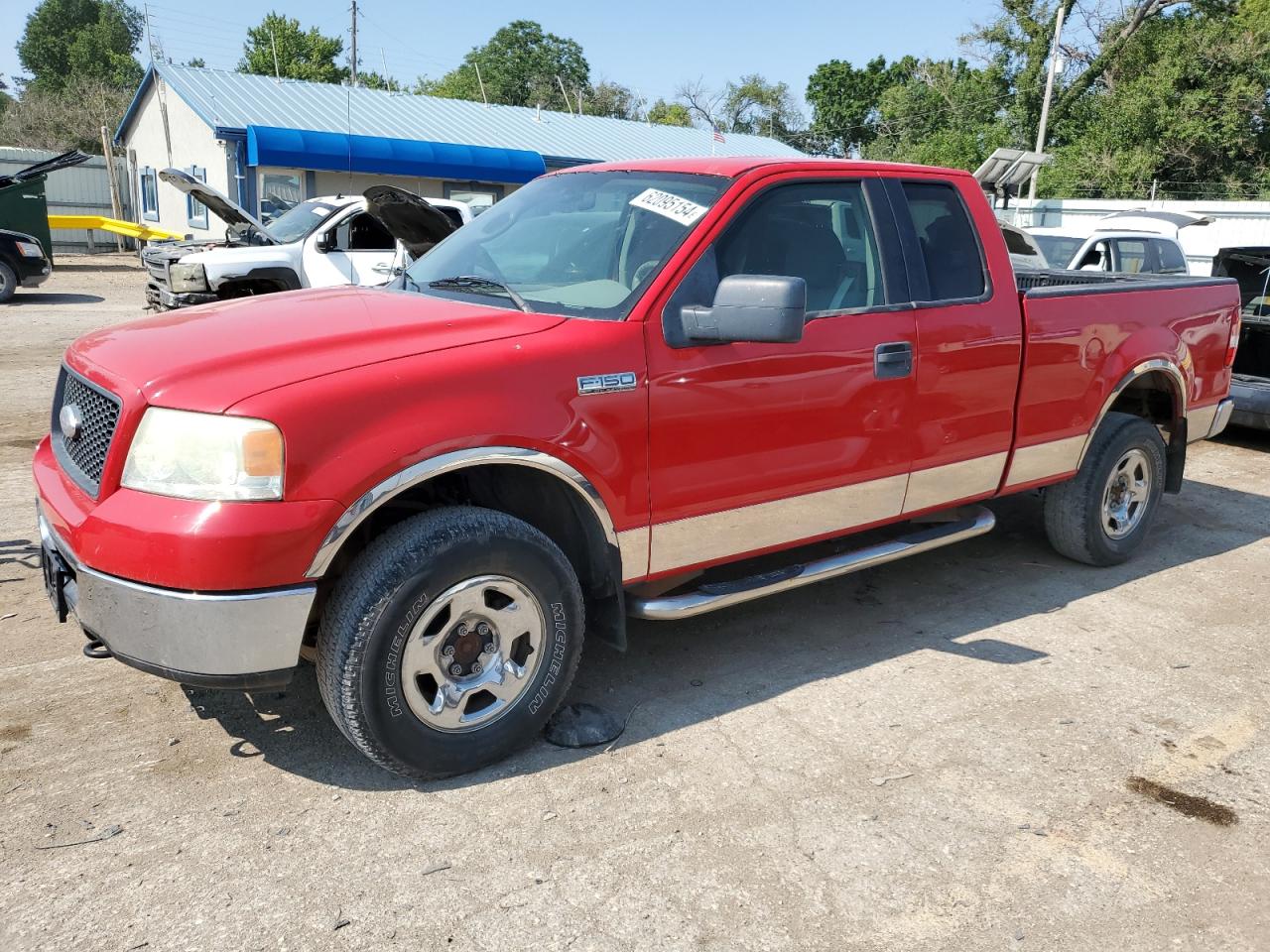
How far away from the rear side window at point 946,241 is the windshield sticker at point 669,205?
111 cm

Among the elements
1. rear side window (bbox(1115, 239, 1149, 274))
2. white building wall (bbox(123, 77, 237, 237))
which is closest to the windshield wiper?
rear side window (bbox(1115, 239, 1149, 274))

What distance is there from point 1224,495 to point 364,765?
6.44 m

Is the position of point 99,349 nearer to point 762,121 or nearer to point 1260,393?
point 1260,393

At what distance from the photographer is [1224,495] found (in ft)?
24.1

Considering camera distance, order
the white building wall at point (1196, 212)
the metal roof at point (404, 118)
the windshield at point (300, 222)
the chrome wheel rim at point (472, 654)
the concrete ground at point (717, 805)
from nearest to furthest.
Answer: the concrete ground at point (717, 805) < the chrome wheel rim at point (472, 654) < the windshield at point (300, 222) < the white building wall at point (1196, 212) < the metal roof at point (404, 118)

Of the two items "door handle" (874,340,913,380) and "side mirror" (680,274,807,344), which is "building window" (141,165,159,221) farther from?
"side mirror" (680,274,807,344)

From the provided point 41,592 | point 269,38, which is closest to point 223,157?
point 41,592

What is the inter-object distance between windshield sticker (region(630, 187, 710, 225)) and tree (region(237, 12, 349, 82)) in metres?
69.2

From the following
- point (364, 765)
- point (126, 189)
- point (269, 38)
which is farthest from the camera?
point (269, 38)

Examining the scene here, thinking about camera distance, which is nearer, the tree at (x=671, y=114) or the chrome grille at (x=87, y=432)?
the chrome grille at (x=87, y=432)

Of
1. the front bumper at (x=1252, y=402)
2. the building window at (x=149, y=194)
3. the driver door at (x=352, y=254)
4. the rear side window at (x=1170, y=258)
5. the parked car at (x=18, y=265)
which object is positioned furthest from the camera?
the building window at (x=149, y=194)

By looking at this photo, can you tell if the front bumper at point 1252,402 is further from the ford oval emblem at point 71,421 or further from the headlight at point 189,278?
the headlight at point 189,278

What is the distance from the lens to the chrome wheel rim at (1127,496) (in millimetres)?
5512

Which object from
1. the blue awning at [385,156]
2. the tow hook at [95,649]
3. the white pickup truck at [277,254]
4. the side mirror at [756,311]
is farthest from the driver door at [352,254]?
the blue awning at [385,156]
